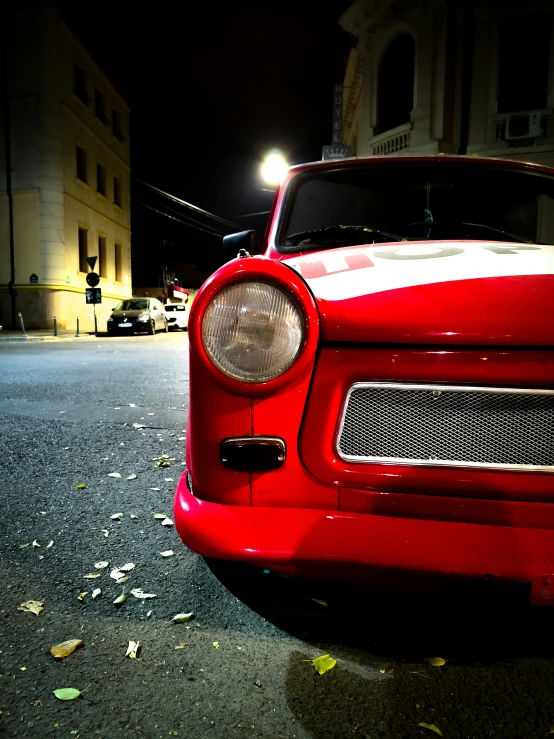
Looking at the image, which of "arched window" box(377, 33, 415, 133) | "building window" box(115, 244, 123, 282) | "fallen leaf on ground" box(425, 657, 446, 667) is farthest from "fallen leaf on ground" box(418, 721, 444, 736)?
"building window" box(115, 244, 123, 282)

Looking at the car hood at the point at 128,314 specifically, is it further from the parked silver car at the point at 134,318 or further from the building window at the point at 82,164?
the building window at the point at 82,164

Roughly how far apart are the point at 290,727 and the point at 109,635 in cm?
68

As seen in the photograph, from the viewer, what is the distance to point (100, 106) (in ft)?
85.8

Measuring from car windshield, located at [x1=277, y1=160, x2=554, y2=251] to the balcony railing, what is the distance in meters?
10.6

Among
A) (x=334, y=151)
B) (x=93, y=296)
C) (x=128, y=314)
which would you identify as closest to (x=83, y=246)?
(x=93, y=296)

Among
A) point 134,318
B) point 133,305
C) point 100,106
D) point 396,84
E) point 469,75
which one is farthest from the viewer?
point 100,106

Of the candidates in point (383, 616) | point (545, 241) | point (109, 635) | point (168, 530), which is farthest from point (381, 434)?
point (545, 241)

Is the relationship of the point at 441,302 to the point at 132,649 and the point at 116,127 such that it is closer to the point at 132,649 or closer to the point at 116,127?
the point at 132,649

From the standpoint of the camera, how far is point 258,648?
1.60m

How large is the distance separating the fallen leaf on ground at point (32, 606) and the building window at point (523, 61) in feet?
44.8

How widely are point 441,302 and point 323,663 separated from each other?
1148 mm

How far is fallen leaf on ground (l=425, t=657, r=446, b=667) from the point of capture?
153 cm

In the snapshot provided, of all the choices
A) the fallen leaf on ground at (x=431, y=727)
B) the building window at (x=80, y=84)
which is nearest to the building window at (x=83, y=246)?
the building window at (x=80, y=84)

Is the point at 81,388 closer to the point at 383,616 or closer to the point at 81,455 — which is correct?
→ the point at 81,455
